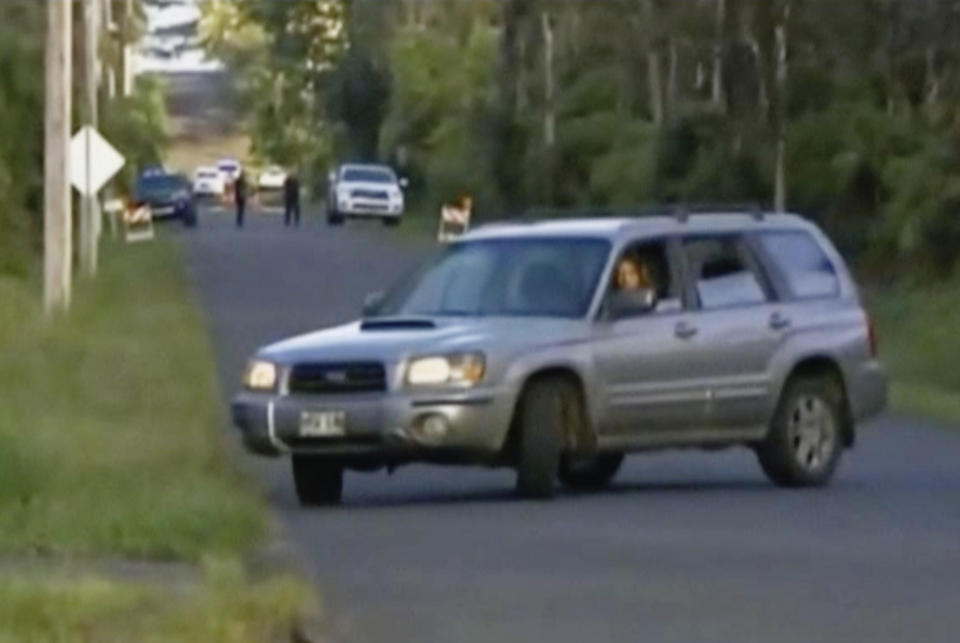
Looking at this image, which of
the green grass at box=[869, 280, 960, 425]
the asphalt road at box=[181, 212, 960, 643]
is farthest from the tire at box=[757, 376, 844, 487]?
the green grass at box=[869, 280, 960, 425]

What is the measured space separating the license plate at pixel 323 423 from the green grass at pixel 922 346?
11.3m

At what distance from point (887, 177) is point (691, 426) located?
97.6 ft

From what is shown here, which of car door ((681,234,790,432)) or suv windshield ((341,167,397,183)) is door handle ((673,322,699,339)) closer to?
car door ((681,234,790,432))

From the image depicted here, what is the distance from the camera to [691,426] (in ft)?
70.1

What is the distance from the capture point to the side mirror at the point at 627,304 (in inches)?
829

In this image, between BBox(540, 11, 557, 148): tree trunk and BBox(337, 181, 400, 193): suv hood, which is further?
BBox(337, 181, 400, 193): suv hood

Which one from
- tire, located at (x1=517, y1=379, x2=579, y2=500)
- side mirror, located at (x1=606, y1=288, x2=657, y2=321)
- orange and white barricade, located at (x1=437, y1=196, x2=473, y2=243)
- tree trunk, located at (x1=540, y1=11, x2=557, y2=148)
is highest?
side mirror, located at (x1=606, y1=288, x2=657, y2=321)

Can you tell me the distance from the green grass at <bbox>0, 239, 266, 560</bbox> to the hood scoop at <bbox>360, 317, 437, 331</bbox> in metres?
1.26

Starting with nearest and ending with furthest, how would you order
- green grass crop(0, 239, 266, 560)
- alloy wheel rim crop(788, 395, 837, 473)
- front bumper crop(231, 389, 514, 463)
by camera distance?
green grass crop(0, 239, 266, 560)
front bumper crop(231, 389, 514, 463)
alloy wheel rim crop(788, 395, 837, 473)

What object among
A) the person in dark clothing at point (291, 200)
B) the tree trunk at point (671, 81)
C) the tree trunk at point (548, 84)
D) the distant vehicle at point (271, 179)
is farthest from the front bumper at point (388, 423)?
the distant vehicle at point (271, 179)

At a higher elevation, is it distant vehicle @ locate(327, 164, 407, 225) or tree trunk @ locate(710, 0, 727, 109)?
tree trunk @ locate(710, 0, 727, 109)

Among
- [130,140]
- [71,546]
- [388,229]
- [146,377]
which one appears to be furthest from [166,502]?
[388,229]

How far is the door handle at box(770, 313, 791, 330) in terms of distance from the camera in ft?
71.9

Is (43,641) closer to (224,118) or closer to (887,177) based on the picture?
(887,177)
